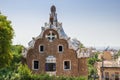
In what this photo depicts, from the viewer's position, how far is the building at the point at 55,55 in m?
45.2

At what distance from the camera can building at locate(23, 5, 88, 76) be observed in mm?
45156

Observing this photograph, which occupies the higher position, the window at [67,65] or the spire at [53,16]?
the spire at [53,16]

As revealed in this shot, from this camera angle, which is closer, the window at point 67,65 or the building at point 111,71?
the window at point 67,65

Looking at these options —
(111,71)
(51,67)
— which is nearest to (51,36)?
(51,67)

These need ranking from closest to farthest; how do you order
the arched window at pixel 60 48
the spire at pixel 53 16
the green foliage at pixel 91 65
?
the arched window at pixel 60 48, the spire at pixel 53 16, the green foliage at pixel 91 65

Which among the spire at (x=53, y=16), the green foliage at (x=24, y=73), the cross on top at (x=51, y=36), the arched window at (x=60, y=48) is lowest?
the green foliage at (x=24, y=73)

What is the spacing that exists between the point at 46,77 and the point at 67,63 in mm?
5453

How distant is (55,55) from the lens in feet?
149

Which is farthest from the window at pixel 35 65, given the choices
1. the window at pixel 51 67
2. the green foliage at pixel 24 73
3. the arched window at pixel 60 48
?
the green foliage at pixel 24 73

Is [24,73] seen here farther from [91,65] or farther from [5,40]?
[91,65]

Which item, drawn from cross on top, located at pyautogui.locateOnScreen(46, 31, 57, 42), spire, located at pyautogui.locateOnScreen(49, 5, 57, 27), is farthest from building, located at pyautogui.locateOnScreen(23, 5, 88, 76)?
spire, located at pyautogui.locateOnScreen(49, 5, 57, 27)

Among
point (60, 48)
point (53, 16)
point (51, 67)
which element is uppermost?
point (53, 16)

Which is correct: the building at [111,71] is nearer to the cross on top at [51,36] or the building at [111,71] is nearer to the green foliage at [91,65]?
the green foliage at [91,65]

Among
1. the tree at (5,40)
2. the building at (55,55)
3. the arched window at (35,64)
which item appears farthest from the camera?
the arched window at (35,64)
